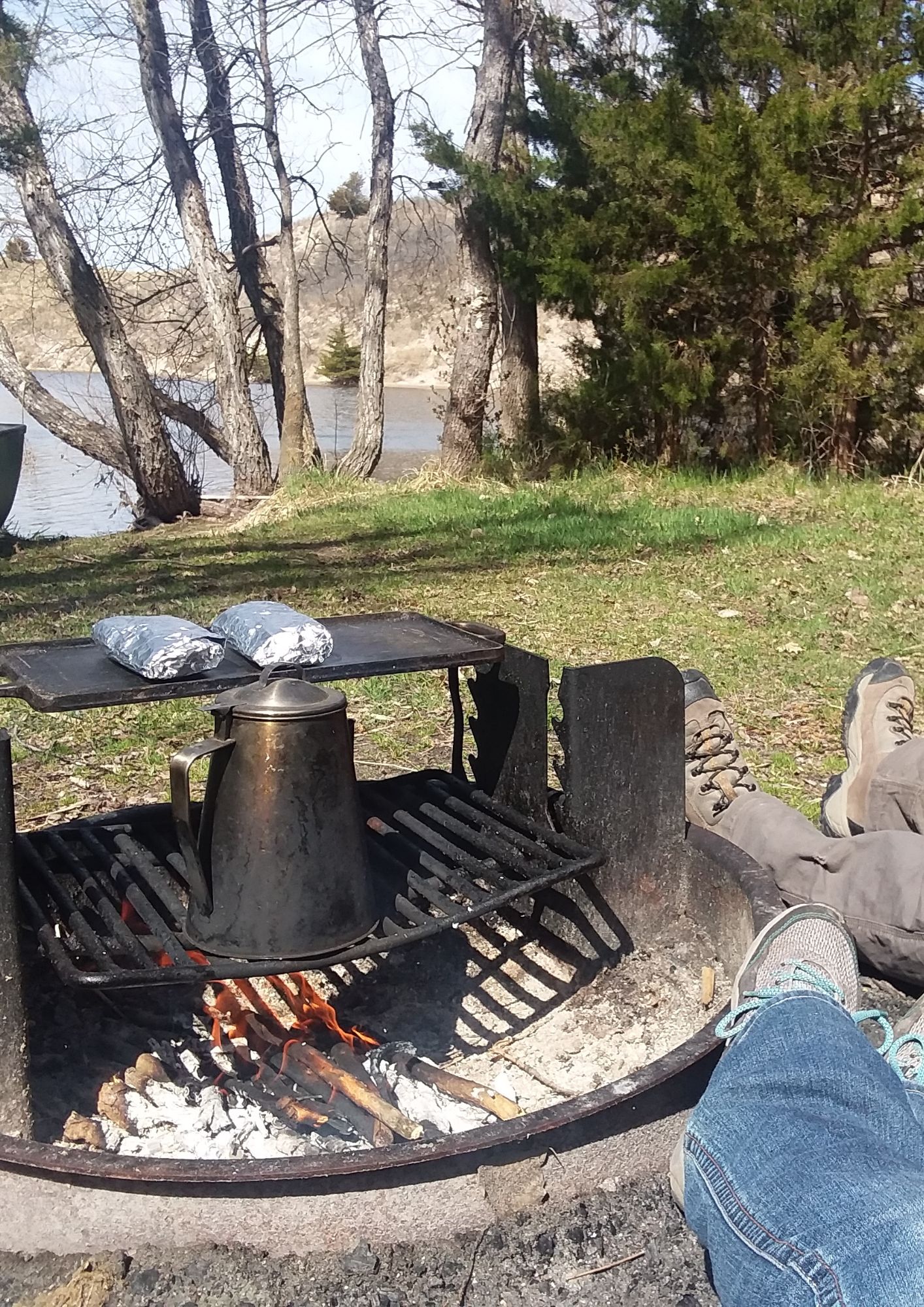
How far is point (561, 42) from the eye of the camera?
1083 cm

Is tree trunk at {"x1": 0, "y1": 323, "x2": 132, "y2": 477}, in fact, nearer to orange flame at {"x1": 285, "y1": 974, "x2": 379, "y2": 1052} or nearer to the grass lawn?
the grass lawn

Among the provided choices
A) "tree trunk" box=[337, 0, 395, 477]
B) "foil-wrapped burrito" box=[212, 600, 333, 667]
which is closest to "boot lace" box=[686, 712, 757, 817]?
"foil-wrapped burrito" box=[212, 600, 333, 667]

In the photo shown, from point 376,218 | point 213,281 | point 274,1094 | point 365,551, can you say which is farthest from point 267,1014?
point 376,218

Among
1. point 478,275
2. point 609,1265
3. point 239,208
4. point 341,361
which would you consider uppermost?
point 239,208

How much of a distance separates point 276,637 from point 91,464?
11.5 meters

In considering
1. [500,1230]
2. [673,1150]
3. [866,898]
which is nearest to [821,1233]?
[673,1150]

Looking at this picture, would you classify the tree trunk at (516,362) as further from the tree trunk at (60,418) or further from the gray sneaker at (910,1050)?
the gray sneaker at (910,1050)

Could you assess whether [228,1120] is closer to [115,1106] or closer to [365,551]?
[115,1106]

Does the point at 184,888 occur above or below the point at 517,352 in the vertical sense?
below

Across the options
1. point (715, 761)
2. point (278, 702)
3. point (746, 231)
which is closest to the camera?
point (278, 702)

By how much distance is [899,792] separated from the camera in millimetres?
2490

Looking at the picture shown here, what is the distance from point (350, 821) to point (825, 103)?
8507mm

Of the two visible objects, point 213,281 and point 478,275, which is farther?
point 213,281

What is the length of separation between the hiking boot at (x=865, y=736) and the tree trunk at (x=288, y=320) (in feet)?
29.1
